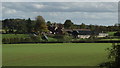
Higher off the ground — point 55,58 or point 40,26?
point 55,58

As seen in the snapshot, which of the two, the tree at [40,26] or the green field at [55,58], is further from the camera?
the tree at [40,26]

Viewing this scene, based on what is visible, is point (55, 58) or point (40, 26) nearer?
point (55, 58)

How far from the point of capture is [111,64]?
9.19m

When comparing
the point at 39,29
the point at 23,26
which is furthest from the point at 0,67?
the point at 23,26

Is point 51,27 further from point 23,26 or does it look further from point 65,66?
point 65,66

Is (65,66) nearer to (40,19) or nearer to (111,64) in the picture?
(111,64)

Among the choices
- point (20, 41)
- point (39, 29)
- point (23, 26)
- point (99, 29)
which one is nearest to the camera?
point (20, 41)

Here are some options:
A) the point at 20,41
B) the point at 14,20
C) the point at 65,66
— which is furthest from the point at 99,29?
the point at 65,66

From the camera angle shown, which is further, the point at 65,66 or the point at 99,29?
the point at 99,29

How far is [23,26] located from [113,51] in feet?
324

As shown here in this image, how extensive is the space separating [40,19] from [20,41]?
134 ft

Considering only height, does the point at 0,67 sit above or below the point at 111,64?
below

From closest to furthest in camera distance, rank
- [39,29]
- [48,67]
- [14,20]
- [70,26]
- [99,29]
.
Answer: [48,67], [39,29], [99,29], [14,20], [70,26]

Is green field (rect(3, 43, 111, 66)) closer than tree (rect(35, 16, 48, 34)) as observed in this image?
Yes
